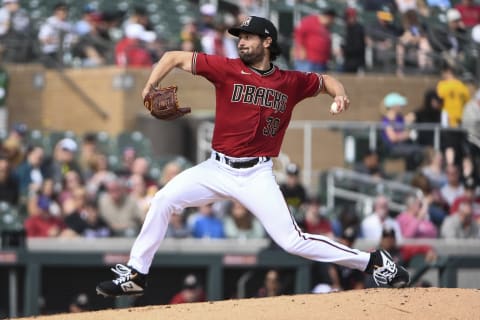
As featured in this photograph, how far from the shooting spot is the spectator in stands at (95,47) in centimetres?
1617

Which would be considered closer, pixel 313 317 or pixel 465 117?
pixel 313 317

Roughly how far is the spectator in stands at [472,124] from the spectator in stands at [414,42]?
1981 millimetres

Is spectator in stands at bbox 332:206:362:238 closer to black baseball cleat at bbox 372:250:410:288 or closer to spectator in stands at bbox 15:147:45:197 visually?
spectator in stands at bbox 15:147:45:197

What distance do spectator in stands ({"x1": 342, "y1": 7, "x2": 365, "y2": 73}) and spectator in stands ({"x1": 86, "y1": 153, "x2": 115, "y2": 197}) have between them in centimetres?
371

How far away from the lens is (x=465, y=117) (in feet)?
48.1

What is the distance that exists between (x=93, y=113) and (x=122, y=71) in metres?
0.73

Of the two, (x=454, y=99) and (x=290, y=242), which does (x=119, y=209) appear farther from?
(x=290, y=242)

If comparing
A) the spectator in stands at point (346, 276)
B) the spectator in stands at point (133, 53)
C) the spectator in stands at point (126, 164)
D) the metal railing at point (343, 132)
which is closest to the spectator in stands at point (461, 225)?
the metal railing at point (343, 132)

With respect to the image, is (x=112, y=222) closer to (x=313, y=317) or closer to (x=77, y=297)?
(x=77, y=297)

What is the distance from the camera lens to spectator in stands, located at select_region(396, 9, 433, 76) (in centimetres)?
1659

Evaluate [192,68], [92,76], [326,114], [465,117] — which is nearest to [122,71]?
[92,76]

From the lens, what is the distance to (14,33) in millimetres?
16016

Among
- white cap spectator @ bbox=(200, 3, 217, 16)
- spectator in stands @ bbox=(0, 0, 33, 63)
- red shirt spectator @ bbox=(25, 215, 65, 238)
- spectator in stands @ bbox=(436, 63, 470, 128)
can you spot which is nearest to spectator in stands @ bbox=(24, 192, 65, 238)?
red shirt spectator @ bbox=(25, 215, 65, 238)

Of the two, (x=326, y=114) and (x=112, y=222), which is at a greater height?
(x=326, y=114)
